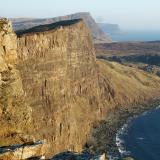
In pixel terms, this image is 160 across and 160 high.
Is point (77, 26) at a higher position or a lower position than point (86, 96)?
higher

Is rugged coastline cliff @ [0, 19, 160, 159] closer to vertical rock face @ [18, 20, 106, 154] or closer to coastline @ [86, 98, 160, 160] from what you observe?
vertical rock face @ [18, 20, 106, 154]

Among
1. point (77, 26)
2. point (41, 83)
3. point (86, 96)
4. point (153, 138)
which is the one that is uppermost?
point (77, 26)

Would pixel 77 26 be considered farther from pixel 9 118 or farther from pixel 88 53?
pixel 9 118

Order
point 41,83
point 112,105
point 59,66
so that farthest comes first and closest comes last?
point 112,105, point 59,66, point 41,83

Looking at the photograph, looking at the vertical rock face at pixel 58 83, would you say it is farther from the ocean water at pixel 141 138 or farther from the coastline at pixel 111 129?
the ocean water at pixel 141 138

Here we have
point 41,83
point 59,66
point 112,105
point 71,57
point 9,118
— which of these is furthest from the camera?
point 112,105

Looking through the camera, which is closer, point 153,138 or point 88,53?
point 153,138

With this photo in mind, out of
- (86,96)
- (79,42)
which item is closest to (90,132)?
(86,96)

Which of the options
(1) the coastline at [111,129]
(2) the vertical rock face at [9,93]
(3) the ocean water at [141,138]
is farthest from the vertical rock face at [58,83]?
(2) the vertical rock face at [9,93]
